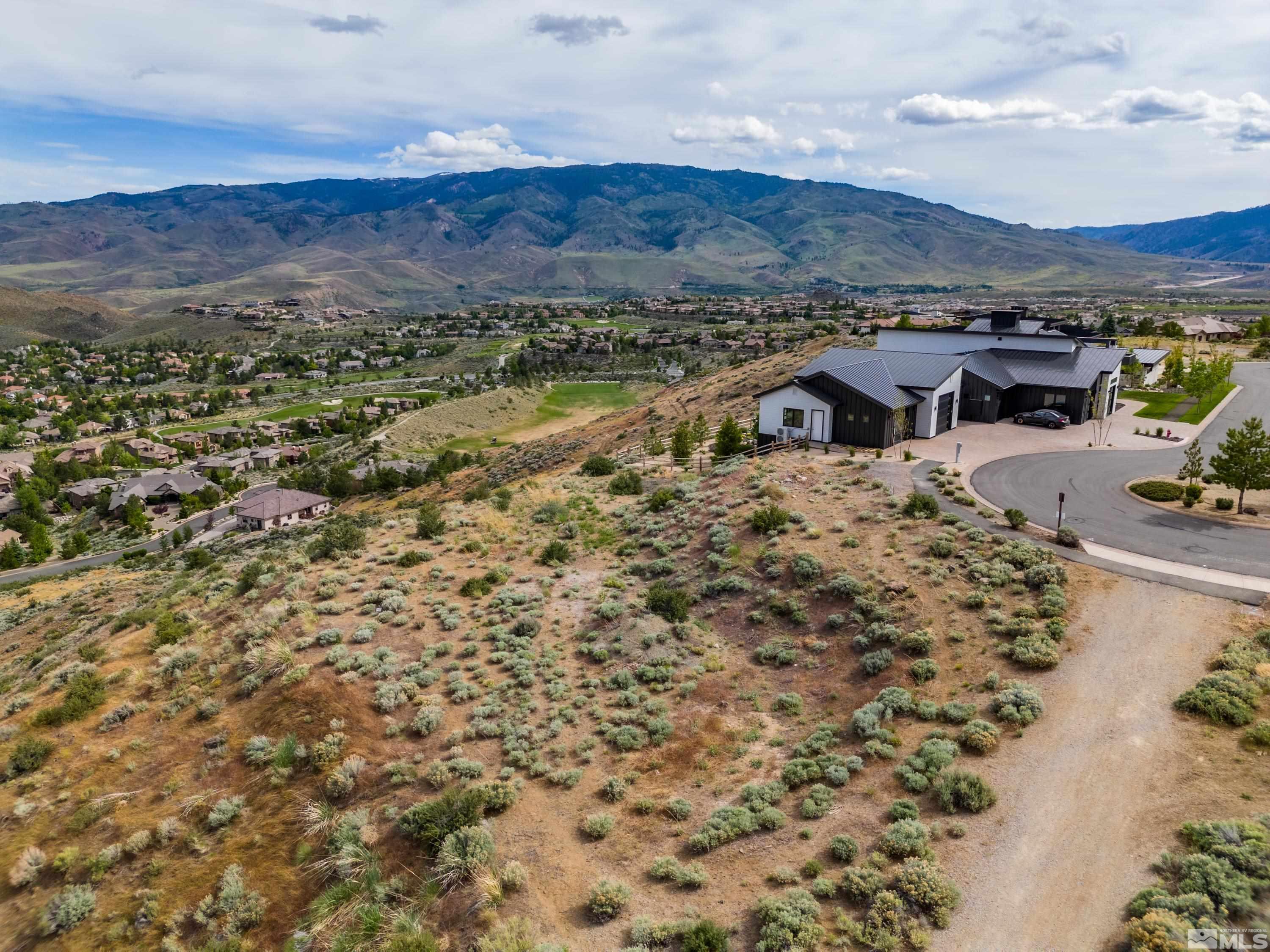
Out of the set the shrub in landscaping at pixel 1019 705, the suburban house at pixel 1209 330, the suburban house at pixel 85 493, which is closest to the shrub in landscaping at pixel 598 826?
the shrub in landscaping at pixel 1019 705

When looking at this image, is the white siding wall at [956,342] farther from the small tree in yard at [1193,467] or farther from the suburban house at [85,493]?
the suburban house at [85,493]

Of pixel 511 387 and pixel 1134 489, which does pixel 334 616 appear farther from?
pixel 511 387

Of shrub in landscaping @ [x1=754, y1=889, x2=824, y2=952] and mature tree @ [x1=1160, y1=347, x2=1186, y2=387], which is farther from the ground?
mature tree @ [x1=1160, y1=347, x2=1186, y2=387]

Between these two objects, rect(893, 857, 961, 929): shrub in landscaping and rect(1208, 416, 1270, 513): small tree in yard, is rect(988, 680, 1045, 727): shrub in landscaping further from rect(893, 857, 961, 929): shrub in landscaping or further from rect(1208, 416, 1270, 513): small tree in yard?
rect(1208, 416, 1270, 513): small tree in yard

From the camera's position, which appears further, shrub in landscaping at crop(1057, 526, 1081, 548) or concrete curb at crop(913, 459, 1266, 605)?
shrub in landscaping at crop(1057, 526, 1081, 548)

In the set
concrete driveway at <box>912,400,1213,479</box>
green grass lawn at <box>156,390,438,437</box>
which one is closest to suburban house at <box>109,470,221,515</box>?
green grass lawn at <box>156,390,438,437</box>
